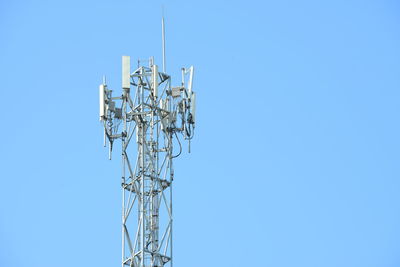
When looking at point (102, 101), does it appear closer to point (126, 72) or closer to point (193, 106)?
point (126, 72)

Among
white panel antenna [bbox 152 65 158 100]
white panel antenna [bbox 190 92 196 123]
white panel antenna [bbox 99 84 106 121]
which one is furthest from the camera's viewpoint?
white panel antenna [bbox 190 92 196 123]

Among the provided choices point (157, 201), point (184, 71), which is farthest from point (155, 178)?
point (184, 71)

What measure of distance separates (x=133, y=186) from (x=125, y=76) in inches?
245

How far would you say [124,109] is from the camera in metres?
98.8

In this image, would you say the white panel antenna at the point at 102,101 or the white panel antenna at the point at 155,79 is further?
the white panel antenna at the point at 102,101

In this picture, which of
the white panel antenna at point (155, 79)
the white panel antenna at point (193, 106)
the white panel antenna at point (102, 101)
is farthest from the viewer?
the white panel antenna at point (193, 106)

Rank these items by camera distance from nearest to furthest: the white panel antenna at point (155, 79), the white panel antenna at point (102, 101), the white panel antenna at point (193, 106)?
the white panel antenna at point (155, 79) → the white panel antenna at point (102, 101) → the white panel antenna at point (193, 106)

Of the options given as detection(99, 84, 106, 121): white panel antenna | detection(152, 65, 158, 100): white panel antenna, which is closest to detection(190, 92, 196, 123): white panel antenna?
detection(152, 65, 158, 100): white panel antenna

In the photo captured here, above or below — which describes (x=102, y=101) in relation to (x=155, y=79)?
below

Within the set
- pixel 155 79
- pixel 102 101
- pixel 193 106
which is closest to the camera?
pixel 155 79

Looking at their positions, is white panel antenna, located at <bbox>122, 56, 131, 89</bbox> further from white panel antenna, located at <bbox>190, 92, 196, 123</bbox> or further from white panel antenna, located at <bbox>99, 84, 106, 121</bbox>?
white panel antenna, located at <bbox>190, 92, 196, 123</bbox>

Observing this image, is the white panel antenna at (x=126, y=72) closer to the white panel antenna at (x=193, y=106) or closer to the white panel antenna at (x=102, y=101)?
the white panel antenna at (x=102, y=101)

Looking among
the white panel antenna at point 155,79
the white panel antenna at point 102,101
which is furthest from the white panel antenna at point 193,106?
the white panel antenna at point 102,101

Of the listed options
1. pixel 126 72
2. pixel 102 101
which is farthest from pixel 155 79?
pixel 102 101
